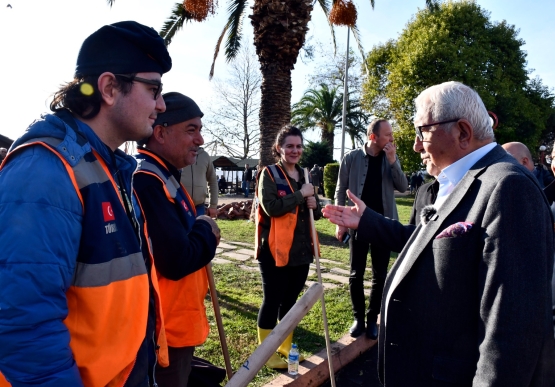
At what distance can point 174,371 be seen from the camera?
2.15m

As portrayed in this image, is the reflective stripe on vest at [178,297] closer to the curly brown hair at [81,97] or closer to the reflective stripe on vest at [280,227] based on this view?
the curly brown hair at [81,97]

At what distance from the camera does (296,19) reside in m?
9.41

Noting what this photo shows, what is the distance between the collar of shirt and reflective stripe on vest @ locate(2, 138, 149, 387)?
1.40m

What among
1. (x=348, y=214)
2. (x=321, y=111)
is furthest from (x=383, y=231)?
(x=321, y=111)

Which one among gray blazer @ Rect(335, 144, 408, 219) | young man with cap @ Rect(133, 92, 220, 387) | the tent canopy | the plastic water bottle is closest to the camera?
young man with cap @ Rect(133, 92, 220, 387)

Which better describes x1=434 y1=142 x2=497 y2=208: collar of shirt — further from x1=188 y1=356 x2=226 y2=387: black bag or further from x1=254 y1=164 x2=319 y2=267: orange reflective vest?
x1=254 y1=164 x2=319 y2=267: orange reflective vest

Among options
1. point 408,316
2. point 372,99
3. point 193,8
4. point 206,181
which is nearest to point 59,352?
point 408,316

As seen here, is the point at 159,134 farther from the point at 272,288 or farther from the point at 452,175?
the point at 272,288

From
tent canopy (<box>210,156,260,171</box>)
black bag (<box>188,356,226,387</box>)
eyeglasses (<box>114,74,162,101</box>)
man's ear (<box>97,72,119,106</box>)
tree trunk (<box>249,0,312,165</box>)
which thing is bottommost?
black bag (<box>188,356,226,387</box>)

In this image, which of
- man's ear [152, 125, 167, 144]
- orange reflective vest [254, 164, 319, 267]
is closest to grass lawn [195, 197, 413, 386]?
orange reflective vest [254, 164, 319, 267]

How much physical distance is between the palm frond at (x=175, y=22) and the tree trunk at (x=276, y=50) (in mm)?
2092

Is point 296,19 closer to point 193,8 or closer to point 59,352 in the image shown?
point 193,8

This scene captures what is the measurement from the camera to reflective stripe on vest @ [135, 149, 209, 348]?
6.97 feet

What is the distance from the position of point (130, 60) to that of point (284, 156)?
8.01 ft
